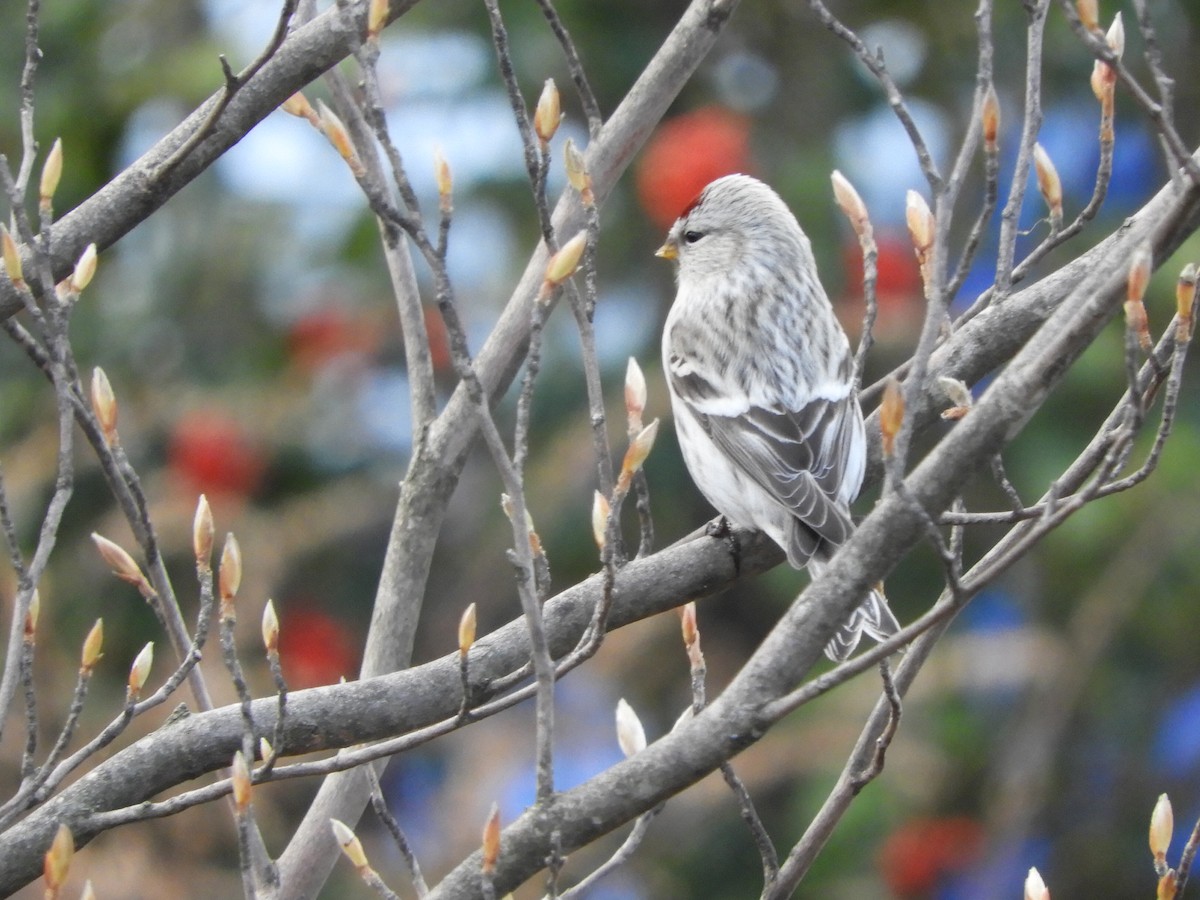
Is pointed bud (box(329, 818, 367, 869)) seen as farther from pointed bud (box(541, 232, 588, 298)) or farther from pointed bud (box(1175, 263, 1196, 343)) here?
pointed bud (box(1175, 263, 1196, 343))

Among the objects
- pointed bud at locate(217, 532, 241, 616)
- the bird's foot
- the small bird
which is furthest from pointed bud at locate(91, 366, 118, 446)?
the small bird

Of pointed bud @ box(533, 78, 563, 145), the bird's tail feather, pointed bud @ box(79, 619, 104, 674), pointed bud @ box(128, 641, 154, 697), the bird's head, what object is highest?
the bird's head

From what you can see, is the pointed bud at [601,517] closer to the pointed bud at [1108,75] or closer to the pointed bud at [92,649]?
the pointed bud at [92,649]

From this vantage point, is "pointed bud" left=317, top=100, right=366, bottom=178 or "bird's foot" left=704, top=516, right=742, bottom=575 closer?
"pointed bud" left=317, top=100, right=366, bottom=178

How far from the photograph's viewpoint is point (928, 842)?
568 cm

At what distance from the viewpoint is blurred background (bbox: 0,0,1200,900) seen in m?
5.71

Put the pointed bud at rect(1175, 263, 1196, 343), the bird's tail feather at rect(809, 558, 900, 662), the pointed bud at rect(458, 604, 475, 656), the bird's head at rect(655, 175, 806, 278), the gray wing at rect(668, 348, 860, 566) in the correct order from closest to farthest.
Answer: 1. the pointed bud at rect(1175, 263, 1196, 343)
2. the pointed bud at rect(458, 604, 475, 656)
3. the bird's tail feather at rect(809, 558, 900, 662)
4. the gray wing at rect(668, 348, 860, 566)
5. the bird's head at rect(655, 175, 806, 278)

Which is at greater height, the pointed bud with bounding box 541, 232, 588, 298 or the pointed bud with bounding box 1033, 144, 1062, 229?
the pointed bud with bounding box 1033, 144, 1062, 229

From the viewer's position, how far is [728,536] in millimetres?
3463

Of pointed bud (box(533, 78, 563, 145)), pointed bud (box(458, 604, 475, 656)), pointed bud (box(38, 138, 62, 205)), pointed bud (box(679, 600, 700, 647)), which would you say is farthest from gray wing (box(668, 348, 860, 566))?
pointed bud (box(38, 138, 62, 205))

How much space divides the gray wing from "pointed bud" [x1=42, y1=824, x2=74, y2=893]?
6.45ft

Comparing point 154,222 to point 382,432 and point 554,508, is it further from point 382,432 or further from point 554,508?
point 554,508

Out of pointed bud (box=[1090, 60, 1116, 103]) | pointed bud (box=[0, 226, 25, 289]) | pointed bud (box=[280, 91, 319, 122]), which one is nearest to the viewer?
pointed bud (box=[0, 226, 25, 289])

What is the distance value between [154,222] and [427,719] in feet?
15.5
